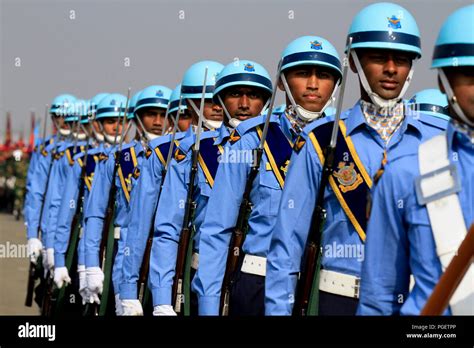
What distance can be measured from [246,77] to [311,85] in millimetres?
1276

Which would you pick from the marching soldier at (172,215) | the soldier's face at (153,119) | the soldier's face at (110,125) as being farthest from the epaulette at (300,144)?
the soldier's face at (110,125)

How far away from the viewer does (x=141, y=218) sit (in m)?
8.59

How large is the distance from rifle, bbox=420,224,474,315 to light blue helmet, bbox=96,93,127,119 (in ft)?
30.7

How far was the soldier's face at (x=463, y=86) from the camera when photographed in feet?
13.1

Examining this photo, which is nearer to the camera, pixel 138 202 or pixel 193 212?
pixel 193 212

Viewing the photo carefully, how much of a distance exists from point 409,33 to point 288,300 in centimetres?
138

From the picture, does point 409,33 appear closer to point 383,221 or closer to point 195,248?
point 383,221

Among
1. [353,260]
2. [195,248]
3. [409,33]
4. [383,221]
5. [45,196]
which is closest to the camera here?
[383,221]

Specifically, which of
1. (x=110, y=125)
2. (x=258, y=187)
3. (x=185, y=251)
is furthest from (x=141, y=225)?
(x=110, y=125)

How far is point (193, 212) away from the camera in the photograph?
7.65 meters

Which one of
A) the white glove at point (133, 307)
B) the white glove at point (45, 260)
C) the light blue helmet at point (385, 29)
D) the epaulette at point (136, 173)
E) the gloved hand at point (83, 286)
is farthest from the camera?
the white glove at point (45, 260)

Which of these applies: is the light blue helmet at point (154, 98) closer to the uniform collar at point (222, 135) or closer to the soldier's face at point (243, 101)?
the soldier's face at point (243, 101)

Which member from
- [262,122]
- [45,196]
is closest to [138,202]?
[262,122]

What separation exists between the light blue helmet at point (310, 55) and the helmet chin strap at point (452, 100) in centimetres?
243
